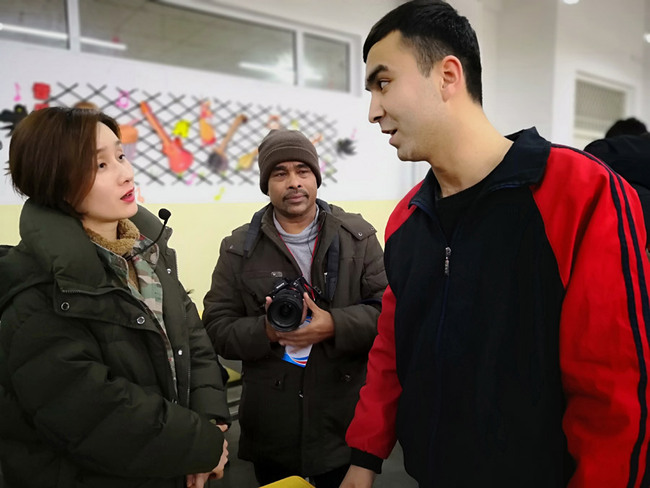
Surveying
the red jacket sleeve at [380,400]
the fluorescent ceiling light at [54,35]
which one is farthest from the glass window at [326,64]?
the red jacket sleeve at [380,400]

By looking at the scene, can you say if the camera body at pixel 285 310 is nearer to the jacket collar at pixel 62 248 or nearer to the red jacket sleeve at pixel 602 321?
the jacket collar at pixel 62 248

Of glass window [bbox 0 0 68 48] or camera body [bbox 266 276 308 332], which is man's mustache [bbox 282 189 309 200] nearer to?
camera body [bbox 266 276 308 332]

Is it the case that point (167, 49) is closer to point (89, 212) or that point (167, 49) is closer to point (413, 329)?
point (89, 212)

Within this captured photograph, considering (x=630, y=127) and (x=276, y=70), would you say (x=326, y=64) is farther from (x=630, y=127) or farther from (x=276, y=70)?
(x=630, y=127)

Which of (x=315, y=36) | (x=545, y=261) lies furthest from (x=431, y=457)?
(x=315, y=36)

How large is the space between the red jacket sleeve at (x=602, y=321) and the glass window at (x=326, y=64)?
3097 mm

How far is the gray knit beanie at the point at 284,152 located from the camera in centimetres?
136

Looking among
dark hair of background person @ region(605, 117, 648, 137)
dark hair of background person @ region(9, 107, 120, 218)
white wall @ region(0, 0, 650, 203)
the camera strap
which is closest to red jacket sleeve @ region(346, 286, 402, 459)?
the camera strap

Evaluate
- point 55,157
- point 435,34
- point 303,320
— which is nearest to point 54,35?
point 55,157

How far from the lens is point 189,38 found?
2.95m

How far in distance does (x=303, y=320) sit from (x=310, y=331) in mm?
53

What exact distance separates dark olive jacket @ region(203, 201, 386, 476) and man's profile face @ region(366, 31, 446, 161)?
0.58 meters

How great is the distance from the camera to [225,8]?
9.95ft

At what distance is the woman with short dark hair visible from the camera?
2.65 feet
